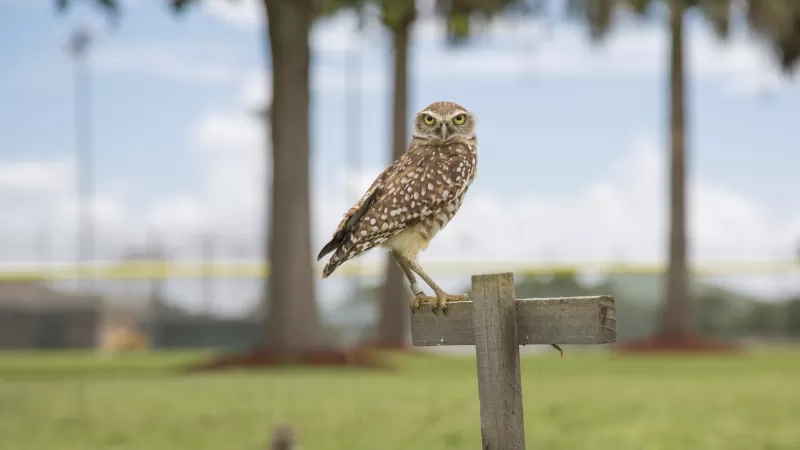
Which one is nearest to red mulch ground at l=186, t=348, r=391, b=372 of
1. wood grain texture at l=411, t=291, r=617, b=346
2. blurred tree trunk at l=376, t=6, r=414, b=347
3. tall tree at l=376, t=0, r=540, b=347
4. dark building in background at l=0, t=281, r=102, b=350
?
tall tree at l=376, t=0, r=540, b=347

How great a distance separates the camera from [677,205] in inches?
1123

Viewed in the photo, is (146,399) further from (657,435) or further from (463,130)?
(463,130)

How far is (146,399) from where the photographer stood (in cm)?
1380

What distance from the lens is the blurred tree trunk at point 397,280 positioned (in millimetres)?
28906

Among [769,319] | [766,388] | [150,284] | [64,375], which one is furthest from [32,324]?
[766,388]

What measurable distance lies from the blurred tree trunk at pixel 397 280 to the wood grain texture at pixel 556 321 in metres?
24.2

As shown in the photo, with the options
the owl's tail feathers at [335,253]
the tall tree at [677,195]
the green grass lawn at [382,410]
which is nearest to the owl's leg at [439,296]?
the owl's tail feathers at [335,253]

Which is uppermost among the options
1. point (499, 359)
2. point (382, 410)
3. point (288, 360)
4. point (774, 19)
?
point (774, 19)

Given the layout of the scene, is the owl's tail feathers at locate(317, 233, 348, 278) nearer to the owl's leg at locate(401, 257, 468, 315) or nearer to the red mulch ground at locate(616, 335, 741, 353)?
the owl's leg at locate(401, 257, 468, 315)

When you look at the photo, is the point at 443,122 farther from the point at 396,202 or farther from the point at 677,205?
the point at 677,205

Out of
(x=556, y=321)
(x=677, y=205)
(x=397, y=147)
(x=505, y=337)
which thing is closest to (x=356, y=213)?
(x=505, y=337)

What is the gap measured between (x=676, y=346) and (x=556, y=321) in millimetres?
25089

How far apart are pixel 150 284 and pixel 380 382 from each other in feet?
58.2

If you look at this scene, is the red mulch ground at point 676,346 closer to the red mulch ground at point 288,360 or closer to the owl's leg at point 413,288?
the red mulch ground at point 288,360
